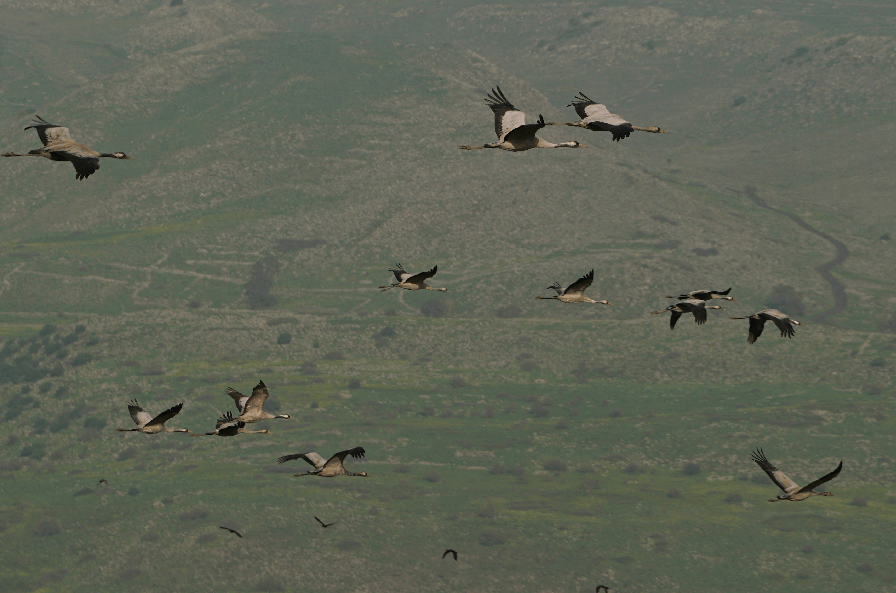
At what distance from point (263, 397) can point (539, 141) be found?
18582 millimetres

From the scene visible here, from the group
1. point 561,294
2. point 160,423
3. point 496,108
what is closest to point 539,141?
point 496,108

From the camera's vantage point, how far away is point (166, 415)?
54.9 m

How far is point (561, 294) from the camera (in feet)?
223

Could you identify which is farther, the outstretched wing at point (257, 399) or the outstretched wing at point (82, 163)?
the outstretched wing at point (257, 399)

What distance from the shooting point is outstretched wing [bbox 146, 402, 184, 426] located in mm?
53556

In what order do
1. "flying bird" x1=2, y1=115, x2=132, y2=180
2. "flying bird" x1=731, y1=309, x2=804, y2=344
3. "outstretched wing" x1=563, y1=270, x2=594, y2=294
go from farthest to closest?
"outstretched wing" x1=563, y1=270, x2=594, y2=294, "flying bird" x1=731, y1=309, x2=804, y2=344, "flying bird" x1=2, y1=115, x2=132, y2=180

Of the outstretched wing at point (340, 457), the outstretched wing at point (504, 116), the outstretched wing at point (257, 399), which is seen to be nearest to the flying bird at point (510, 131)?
the outstretched wing at point (504, 116)

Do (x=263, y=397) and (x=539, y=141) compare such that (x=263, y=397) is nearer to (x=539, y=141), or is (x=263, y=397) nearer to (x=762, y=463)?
(x=539, y=141)

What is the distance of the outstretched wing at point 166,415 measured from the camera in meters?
53.6

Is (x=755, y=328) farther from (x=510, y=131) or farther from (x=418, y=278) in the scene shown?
(x=510, y=131)

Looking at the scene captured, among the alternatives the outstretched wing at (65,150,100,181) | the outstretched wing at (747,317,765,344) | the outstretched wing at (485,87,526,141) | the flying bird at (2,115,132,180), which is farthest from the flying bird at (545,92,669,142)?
the flying bird at (2,115,132,180)

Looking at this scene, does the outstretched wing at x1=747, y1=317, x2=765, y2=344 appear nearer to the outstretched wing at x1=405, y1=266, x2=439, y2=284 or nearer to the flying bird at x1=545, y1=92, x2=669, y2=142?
the flying bird at x1=545, y1=92, x2=669, y2=142

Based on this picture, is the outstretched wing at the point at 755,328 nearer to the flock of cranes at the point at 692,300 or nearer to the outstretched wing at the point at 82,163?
the flock of cranes at the point at 692,300

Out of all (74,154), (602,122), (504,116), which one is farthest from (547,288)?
(74,154)
